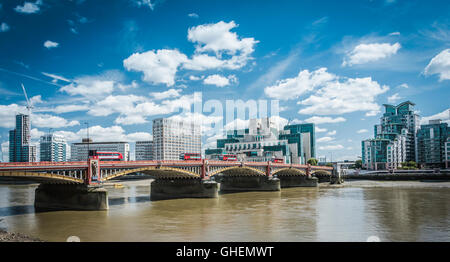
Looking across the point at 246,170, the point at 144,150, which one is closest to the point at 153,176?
the point at 246,170

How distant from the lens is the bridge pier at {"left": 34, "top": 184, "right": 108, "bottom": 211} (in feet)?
129

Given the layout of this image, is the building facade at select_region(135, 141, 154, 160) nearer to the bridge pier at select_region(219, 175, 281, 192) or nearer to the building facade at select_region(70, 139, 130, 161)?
the building facade at select_region(70, 139, 130, 161)

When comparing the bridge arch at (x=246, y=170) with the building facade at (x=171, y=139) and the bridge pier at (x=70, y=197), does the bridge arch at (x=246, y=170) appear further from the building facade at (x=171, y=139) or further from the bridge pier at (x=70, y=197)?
the building facade at (x=171, y=139)

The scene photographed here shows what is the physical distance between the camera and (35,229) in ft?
94.1

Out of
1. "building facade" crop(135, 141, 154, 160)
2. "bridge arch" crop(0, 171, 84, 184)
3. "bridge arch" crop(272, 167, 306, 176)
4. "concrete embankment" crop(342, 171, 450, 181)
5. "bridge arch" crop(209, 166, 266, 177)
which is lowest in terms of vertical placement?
"concrete embankment" crop(342, 171, 450, 181)

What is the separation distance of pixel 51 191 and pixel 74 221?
12.2 metres

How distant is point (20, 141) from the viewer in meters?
155

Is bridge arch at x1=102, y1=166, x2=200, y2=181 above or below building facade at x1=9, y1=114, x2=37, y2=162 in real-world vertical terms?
below

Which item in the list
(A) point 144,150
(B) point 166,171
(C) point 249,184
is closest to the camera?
(B) point 166,171

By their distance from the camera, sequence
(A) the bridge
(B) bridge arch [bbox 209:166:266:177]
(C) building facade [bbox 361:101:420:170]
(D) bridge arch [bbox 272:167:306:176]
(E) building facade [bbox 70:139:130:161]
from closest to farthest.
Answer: (A) the bridge → (B) bridge arch [bbox 209:166:266:177] → (D) bridge arch [bbox 272:167:306:176] → (C) building facade [bbox 361:101:420:170] → (E) building facade [bbox 70:139:130:161]

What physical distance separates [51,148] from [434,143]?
599 ft

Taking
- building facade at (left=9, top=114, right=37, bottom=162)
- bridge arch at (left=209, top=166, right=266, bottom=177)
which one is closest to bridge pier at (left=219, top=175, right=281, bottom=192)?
bridge arch at (left=209, top=166, right=266, bottom=177)

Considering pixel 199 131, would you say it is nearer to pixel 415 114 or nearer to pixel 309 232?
pixel 415 114

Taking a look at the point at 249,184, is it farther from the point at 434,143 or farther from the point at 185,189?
the point at 434,143
